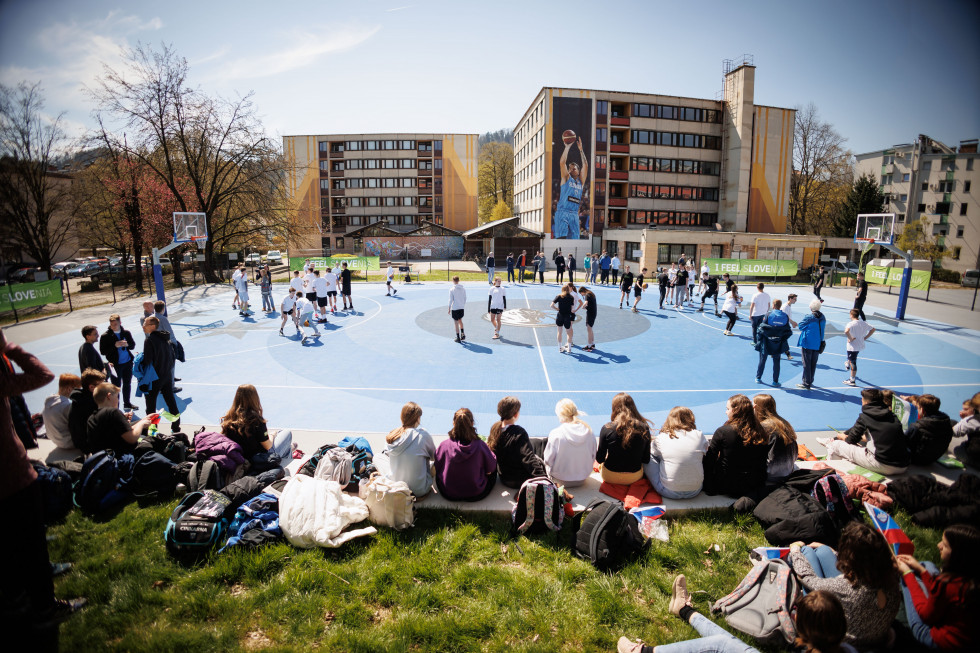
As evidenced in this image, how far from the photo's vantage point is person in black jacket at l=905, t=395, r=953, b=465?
6363mm

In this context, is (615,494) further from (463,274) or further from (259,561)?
(463,274)

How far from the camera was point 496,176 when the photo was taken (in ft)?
280

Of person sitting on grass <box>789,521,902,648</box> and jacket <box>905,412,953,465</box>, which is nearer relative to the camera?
person sitting on grass <box>789,521,902,648</box>

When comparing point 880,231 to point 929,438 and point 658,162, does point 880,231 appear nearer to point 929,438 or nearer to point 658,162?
point 929,438

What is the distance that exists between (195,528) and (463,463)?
9.19ft

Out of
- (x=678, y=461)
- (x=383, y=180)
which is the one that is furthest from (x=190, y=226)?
(x=383, y=180)

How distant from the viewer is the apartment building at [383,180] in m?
67.6

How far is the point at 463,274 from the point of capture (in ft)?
122

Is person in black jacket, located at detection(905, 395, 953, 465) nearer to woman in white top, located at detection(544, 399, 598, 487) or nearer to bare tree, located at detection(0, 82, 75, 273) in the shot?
woman in white top, located at detection(544, 399, 598, 487)

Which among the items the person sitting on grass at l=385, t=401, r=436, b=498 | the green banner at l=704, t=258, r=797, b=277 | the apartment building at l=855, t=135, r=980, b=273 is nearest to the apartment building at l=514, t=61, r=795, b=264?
the apartment building at l=855, t=135, r=980, b=273

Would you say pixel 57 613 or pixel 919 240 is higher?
pixel 919 240

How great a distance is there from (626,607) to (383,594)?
2184 millimetres

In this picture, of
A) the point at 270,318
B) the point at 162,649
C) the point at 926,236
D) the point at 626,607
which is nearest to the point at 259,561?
the point at 162,649

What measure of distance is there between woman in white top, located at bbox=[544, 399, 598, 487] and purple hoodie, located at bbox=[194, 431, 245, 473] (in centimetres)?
385
